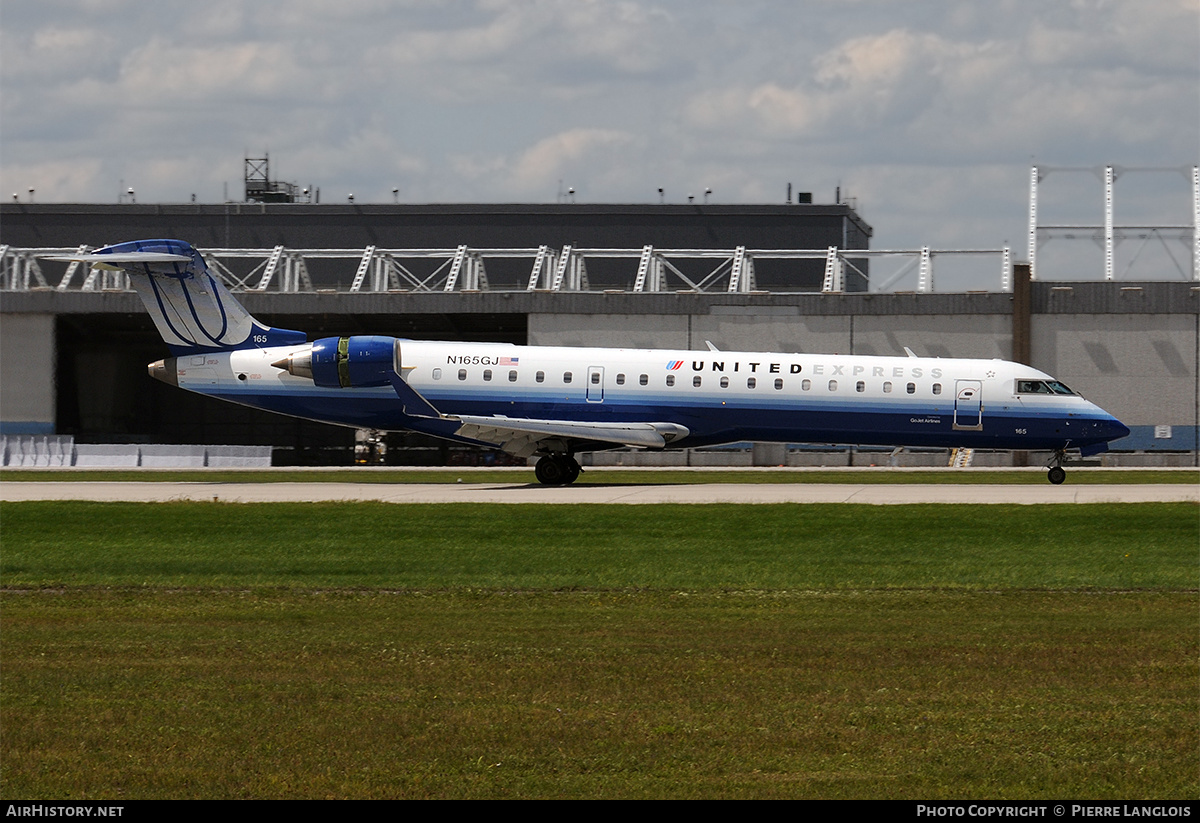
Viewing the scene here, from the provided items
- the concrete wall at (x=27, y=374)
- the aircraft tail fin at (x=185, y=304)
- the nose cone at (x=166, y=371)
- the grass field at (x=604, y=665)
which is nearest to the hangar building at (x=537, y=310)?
the concrete wall at (x=27, y=374)

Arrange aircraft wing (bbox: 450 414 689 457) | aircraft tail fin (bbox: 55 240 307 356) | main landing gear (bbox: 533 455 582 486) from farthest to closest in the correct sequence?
1. aircraft tail fin (bbox: 55 240 307 356)
2. main landing gear (bbox: 533 455 582 486)
3. aircraft wing (bbox: 450 414 689 457)

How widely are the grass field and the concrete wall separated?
112ft

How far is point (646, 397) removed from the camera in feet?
119

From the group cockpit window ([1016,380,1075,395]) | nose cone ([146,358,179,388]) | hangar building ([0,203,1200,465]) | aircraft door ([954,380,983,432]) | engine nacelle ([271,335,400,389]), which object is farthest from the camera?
hangar building ([0,203,1200,465])

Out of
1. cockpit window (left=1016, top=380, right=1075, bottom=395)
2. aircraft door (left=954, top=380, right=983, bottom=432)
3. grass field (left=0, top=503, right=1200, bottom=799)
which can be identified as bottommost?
grass field (left=0, top=503, right=1200, bottom=799)

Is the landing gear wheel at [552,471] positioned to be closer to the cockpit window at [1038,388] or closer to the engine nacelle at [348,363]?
the engine nacelle at [348,363]

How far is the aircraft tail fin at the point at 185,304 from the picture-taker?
38.1 metres

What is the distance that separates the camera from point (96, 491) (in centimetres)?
3356

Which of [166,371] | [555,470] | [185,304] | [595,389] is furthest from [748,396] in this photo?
[166,371]

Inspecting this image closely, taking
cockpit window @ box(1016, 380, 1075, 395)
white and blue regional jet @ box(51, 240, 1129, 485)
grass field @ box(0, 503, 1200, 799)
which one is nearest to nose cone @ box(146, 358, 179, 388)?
white and blue regional jet @ box(51, 240, 1129, 485)

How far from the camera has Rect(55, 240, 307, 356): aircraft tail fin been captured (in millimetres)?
38094

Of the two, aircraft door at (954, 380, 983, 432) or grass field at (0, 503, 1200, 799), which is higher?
aircraft door at (954, 380, 983, 432)

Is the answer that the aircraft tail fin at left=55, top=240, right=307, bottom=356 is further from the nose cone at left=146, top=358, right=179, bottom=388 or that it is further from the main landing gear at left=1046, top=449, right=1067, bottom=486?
the main landing gear at left=1046, top=449, right=1067, bottom=486
